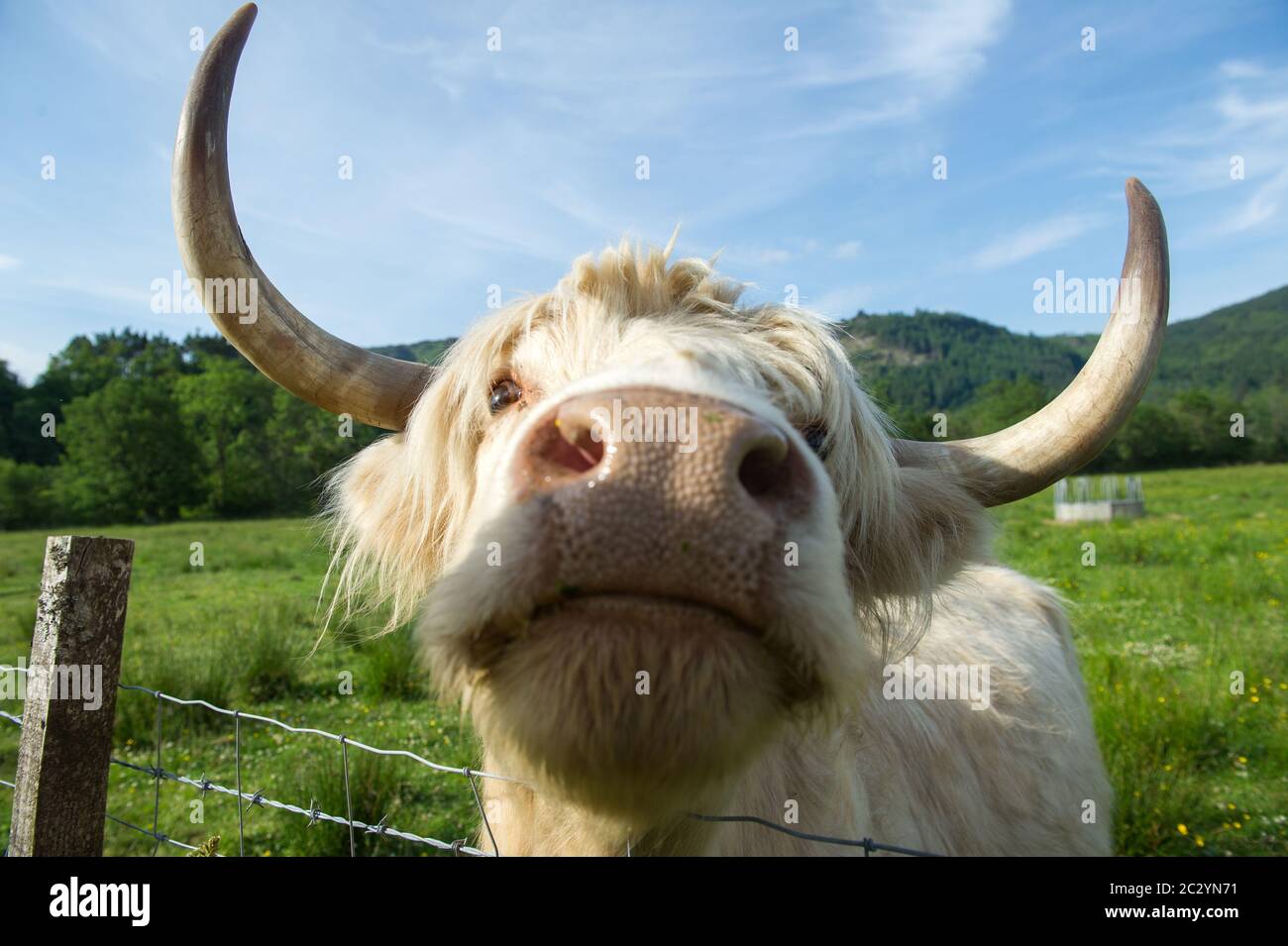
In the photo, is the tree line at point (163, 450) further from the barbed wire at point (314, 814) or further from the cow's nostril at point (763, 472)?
the cow's nostril at point (763, 472)

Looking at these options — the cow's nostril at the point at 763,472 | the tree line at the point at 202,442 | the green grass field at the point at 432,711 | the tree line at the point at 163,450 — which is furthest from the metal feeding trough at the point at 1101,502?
the tree line at the point at 163,450

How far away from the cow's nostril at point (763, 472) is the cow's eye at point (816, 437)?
788 millimetres

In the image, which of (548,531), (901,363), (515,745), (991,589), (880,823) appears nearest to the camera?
(548,531)

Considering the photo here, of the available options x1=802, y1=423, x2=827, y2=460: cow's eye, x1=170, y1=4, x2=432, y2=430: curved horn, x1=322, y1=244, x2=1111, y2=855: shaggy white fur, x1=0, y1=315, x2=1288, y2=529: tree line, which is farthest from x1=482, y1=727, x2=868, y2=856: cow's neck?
x1=0, y1=315, x2=1288, y2=529: tree line

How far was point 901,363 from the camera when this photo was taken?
140 m

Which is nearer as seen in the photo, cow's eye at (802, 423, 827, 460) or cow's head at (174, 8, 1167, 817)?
cow's head at (174, 8, 1167, 817)

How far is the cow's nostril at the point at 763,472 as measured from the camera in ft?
4.67

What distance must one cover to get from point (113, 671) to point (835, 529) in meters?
2.02

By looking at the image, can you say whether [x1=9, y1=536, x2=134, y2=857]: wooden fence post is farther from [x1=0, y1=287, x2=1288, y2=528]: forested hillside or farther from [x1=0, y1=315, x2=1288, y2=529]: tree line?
[x1=0, y1=315, x2=1288, y2=529]: tree line

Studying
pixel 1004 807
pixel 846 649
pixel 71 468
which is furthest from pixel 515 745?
pixel 71 468

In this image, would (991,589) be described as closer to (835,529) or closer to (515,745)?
(835,529)

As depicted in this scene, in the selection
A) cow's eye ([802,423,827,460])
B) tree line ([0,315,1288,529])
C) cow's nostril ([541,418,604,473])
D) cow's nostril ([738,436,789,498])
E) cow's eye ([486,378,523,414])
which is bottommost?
cow's nostril ([738,436,789,498])

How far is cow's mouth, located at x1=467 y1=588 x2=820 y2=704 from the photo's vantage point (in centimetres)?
136

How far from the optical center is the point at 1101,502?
867 inches
